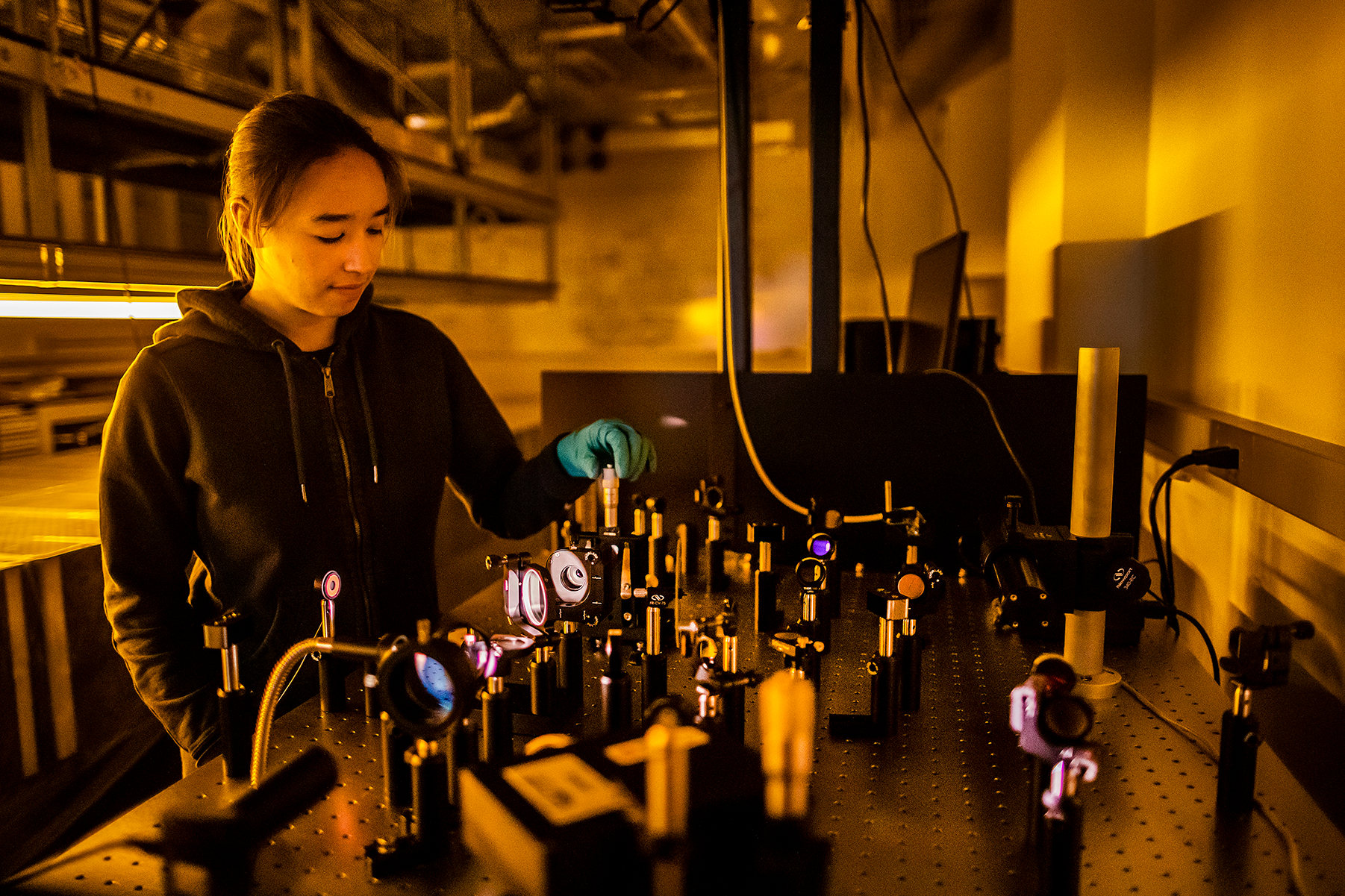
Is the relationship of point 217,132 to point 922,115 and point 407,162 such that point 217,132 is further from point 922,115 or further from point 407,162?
point 922,115

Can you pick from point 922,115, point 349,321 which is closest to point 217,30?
point 349,321

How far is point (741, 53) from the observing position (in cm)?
161

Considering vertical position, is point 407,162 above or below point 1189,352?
above

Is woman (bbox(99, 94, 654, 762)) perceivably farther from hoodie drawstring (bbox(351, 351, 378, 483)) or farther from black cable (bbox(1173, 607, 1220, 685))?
black cable (bbox(1173, 607, 1220, 685))

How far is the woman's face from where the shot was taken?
1187 millimetres

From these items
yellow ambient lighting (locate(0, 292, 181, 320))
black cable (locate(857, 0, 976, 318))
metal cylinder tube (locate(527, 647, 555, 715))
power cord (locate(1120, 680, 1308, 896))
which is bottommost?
power cord (locate(1120, 680, 1308, 896))

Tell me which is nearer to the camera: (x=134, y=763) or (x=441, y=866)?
(x=441, y=866)

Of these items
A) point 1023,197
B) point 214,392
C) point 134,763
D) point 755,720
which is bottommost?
point 134,763

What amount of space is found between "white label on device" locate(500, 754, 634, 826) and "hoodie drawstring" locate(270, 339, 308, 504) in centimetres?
75

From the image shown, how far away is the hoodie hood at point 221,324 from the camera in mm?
1228

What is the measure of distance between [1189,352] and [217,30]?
A: 2.55m

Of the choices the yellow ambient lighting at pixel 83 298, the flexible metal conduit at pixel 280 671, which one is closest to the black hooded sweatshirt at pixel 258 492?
the flexible metal conduit at pixel 280 671

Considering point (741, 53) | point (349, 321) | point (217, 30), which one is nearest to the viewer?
point (349, 321)

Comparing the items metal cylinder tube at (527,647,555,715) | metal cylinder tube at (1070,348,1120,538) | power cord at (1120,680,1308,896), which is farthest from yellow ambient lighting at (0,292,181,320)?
power cord at (1120,680,1308,896)
